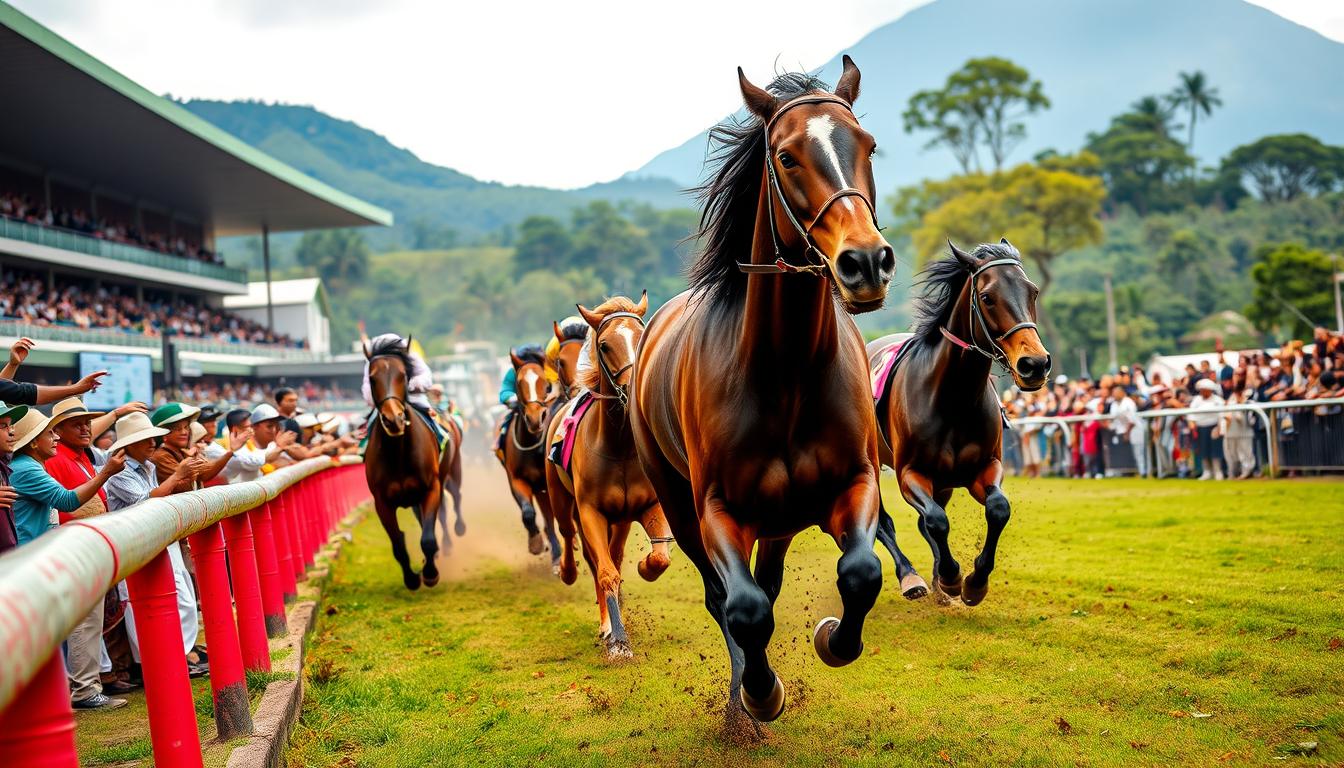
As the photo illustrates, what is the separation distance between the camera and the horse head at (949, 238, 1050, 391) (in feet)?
20.4

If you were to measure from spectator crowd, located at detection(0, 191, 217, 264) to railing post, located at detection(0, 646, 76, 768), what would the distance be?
34.4 m

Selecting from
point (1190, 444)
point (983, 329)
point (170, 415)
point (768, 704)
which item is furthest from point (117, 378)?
point (768, 704)

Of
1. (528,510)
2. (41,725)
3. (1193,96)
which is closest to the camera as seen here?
(41,725)

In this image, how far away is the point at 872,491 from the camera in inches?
158

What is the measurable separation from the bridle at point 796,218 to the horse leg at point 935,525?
3164 millimetres

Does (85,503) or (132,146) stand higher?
(132,146)

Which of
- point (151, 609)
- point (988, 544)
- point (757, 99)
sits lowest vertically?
point (988, 544)

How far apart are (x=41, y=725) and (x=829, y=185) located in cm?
263

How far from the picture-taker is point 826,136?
142 inches

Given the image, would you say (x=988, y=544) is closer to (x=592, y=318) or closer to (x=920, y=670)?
(x=920, y=670)

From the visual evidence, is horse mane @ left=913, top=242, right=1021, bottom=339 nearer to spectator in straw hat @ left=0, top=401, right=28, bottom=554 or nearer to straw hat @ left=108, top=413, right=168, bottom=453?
straw hat @ left=108, top=413, right=168, bottom=453

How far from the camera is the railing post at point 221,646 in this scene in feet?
13.6

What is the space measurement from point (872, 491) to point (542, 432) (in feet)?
21.1

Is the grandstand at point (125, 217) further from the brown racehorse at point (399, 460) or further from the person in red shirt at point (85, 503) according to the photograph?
the person in red shirt at point (85, 503)
